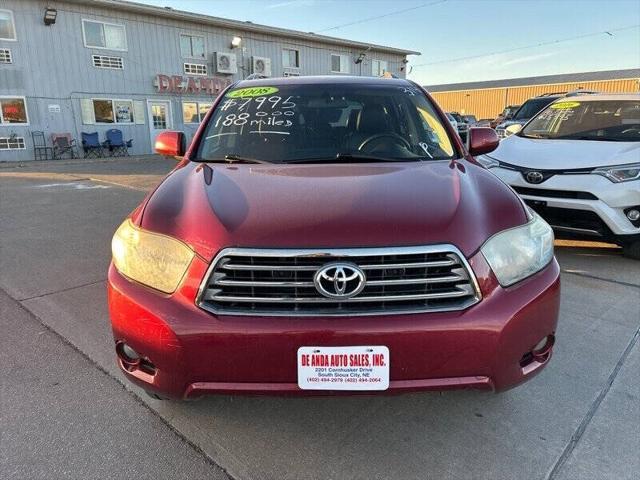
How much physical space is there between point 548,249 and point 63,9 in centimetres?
2066

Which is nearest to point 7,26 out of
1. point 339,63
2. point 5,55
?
point 5,55

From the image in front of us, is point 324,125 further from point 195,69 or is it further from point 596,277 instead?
point 195,69

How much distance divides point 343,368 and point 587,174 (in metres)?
3.68

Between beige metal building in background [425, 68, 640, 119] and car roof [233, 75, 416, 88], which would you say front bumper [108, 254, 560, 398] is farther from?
beige metal building in background [425, 68, 640, 119]

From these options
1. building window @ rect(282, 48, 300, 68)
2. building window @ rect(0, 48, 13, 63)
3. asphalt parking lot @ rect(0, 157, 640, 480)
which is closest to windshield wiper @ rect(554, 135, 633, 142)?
asphalt parking lot @ rect(0, 157, 640, 480)

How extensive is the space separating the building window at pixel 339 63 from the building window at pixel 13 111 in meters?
16.3

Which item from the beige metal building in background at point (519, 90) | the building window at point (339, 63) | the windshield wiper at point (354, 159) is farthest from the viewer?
the beige metal building in background at point (519, 90)

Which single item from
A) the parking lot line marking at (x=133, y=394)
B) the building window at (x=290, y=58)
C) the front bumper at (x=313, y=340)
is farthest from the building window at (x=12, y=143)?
the front bumper at (x=313, y=340)

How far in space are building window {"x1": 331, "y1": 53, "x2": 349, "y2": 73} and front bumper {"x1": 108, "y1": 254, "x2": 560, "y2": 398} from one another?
27.8 m

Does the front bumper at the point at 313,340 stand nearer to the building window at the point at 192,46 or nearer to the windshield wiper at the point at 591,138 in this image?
the windshield wiper at the point at 591,138

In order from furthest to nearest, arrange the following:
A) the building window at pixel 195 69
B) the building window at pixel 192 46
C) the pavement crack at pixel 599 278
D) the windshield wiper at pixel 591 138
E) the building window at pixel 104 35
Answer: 1. the building window at pixel 195 69
2. the building window at pixel 192 46
3. the building window at pixel 104 35
4. the windshield wiper at pixel 591 138
5. the pavement crack at pixel 599 278

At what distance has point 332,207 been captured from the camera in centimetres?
194

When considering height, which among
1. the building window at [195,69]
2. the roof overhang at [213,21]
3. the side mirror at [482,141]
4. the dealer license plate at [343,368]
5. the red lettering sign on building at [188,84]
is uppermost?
the roof overhang at [213,21]

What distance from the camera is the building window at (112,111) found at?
19000 mm
